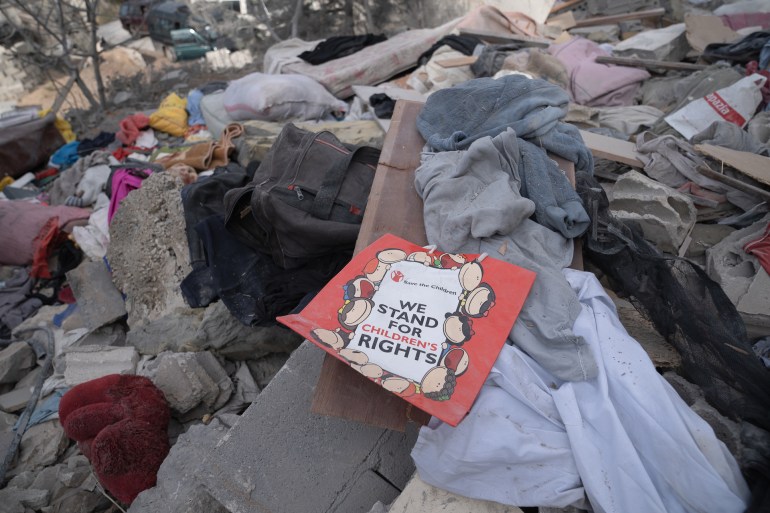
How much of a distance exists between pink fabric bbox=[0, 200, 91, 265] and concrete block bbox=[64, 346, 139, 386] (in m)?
1.38

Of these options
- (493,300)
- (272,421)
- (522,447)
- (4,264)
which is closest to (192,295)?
(272,421)

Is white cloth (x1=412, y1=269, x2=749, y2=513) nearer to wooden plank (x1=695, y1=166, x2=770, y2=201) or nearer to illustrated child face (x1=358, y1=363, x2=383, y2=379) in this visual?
illustrated child face (x1=358, y1=363, x2=383, y2=379)

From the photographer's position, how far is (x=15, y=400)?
2803 mm

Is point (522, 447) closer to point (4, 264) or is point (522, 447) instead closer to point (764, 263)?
point (764, 263)

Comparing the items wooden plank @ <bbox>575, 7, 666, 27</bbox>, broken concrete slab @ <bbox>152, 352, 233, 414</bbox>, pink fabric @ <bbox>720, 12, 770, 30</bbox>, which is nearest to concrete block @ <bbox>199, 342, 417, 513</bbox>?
broken concrete slab @ <bbox>152, 352, 233, 414</bbox>

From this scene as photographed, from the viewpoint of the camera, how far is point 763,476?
1186mm

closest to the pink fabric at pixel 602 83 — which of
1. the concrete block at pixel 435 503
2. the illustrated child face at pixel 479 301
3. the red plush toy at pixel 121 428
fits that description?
the illustrated child face at pixel 479 301

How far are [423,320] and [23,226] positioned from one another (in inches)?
144

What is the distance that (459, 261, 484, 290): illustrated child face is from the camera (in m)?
1.60

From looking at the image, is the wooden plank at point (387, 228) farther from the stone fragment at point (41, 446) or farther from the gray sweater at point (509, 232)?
the stone fragment at point (41, 446)

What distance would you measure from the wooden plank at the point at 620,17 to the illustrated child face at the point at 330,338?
5808 mm

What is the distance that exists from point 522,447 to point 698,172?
1.90m

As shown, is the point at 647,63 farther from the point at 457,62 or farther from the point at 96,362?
the point at 96,362

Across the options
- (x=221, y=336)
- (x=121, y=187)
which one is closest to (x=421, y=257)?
(x=221, y=336)
